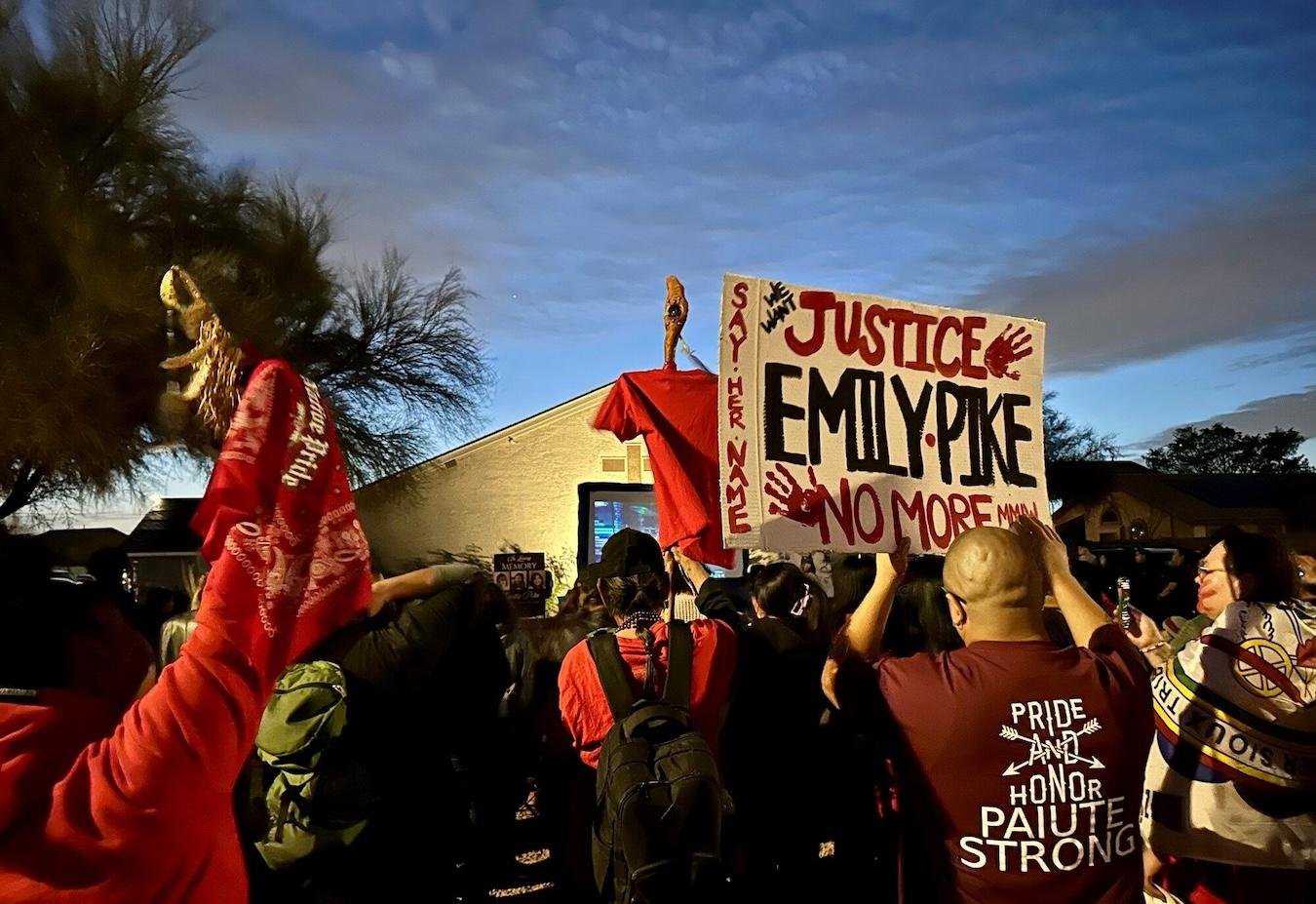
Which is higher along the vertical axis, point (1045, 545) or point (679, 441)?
point (679, 441)

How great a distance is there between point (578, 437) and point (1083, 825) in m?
15.8

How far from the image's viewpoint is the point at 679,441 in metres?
4.30

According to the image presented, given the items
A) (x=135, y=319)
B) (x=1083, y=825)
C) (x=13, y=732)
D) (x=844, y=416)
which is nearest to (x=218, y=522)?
(x=13, y=732)

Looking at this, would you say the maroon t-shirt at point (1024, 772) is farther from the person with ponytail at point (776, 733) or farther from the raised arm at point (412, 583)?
the person with ponytail at point (776, 733)

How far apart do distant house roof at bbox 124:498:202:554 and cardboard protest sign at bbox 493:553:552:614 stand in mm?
8427

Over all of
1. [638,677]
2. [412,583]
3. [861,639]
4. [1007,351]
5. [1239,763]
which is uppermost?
[1007,351]

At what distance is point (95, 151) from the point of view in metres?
15.9

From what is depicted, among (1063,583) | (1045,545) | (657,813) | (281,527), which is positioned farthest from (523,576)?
(281,527)

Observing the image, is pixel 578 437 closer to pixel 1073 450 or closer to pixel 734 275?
pixel 734 275

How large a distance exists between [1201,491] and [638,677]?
25.8 m

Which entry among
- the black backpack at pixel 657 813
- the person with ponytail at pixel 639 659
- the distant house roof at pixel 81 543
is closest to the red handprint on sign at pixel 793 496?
the person with ponytail at pixel 639 659

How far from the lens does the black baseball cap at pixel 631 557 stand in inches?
139

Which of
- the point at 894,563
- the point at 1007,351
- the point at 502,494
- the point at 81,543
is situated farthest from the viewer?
the point at 502,494

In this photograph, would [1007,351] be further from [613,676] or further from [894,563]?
[613,676]
